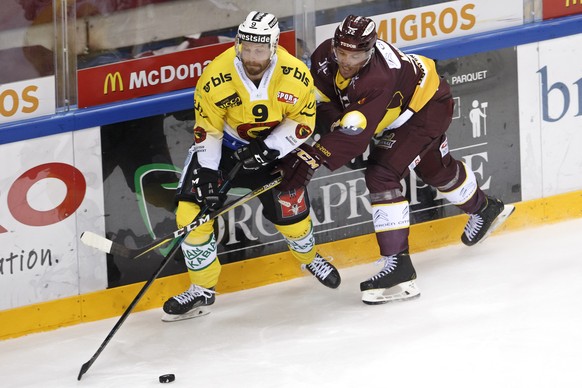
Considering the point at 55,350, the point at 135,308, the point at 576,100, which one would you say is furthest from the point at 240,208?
the point at 576,100

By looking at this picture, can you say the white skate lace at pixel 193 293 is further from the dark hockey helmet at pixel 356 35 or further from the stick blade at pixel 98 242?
the dark hockey helmet at pixel 356 35

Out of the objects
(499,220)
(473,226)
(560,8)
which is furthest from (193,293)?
(560,8)

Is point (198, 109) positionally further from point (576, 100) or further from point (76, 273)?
point (576, 100)

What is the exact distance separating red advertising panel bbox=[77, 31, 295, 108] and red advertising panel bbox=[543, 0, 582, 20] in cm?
154

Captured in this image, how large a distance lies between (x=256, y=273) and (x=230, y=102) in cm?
93

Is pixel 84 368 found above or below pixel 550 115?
below

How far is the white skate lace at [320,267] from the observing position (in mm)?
5832

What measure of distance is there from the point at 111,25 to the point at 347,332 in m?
1.48

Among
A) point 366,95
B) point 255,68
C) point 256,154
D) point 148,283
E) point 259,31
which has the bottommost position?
point 148,283

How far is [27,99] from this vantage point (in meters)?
5.49

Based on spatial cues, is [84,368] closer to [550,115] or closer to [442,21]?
[442,21]

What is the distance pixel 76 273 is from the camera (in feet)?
18.5

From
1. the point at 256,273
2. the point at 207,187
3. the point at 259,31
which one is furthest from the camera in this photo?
the point at 256,273

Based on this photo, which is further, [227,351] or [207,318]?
[207,318]
